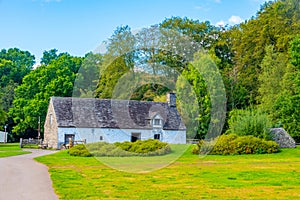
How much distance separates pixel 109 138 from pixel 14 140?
28250 mm

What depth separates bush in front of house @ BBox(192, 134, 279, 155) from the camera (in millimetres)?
32000

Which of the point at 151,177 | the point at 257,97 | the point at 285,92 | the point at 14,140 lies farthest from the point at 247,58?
the point at 151,177

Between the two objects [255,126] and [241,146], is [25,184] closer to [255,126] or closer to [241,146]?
[241,146]

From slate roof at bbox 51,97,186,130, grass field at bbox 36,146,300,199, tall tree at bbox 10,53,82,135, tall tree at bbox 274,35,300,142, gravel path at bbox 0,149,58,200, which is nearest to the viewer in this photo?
gravel path at bbox 0,149,58,200

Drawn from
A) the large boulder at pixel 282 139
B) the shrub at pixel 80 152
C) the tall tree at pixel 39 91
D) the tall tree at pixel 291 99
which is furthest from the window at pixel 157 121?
the tall tree at pixel 39 91

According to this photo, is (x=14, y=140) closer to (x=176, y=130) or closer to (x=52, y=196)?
(x=176, y=130)

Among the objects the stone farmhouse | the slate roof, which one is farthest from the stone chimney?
the slate roof

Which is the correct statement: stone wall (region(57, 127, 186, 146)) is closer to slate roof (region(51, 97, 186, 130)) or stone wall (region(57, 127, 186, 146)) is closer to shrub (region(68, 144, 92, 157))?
slate roof (region(51, 97, 186, 130))

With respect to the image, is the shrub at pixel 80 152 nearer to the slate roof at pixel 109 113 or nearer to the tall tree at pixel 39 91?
the slate roof at pixel 109 113

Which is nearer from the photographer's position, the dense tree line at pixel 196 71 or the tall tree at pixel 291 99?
the tall tree at pixel 291 99

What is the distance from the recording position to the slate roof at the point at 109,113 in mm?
44906

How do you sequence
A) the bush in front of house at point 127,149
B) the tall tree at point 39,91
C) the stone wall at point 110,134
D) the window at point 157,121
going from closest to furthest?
1. the bush in front of house at point 127,149
2. the stone wall at point 110,134
3. the window at point 157,121
4. the tall tree at point 39,91

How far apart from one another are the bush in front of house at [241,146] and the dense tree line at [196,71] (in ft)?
39.6

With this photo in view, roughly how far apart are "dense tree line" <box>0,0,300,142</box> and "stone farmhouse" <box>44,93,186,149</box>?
3.12 m
